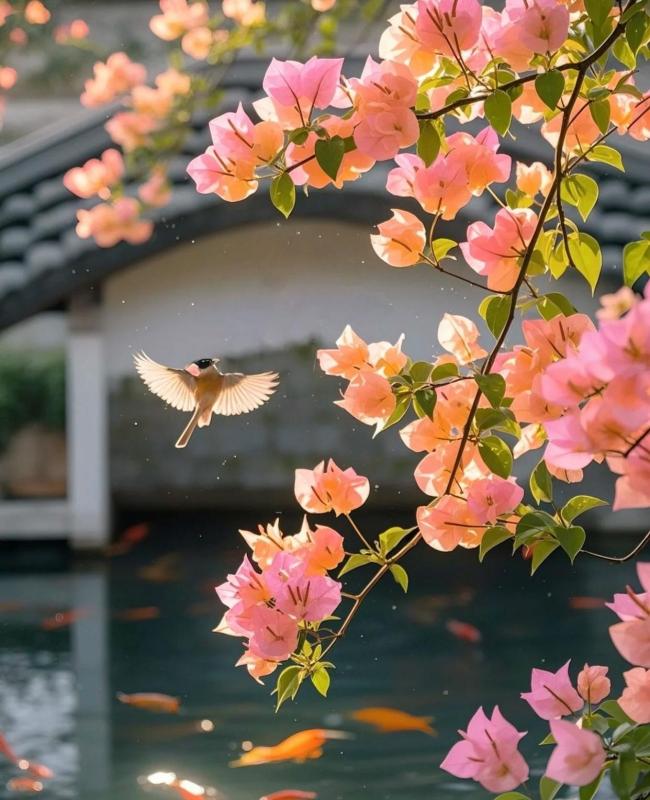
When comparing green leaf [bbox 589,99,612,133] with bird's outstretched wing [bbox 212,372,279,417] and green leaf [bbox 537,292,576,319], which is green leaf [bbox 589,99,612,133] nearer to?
green leaf [bbox 537,292,576,319]

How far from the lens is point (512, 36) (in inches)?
21.4

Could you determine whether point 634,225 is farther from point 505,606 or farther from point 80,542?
point 80,542

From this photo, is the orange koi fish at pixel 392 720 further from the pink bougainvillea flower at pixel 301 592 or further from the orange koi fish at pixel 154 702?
the pink bougainvillea flower at pixel 301 592

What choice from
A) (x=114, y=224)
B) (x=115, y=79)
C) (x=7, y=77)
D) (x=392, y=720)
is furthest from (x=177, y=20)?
(x=7, y=77)

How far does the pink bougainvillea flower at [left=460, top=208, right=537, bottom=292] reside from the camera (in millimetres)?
603

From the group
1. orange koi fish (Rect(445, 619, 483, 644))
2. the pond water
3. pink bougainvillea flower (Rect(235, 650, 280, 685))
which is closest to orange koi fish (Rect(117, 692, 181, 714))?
the pond water

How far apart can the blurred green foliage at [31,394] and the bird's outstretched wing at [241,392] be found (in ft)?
7.54

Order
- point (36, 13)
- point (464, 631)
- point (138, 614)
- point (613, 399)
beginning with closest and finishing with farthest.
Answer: point (613, 399) < point (464, 631) < point (138, 614) < point (36, 13)

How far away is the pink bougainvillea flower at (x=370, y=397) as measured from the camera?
59 centimetres

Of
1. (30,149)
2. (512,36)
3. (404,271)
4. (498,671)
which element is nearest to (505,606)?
(498,671)

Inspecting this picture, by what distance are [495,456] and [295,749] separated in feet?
3.85

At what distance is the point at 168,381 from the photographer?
33.5 inches

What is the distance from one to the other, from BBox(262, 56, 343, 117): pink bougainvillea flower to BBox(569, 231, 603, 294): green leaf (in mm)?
148

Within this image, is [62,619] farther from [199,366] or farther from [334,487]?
[334,487]
